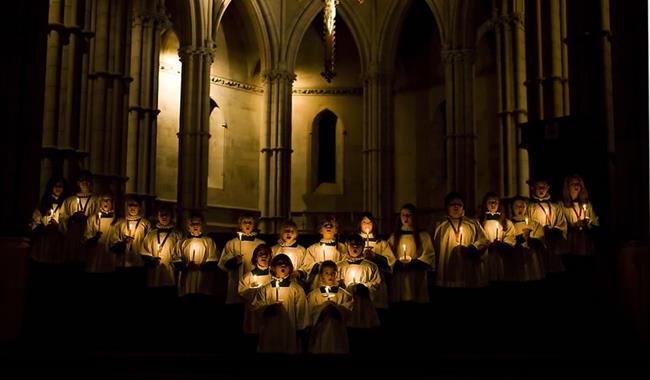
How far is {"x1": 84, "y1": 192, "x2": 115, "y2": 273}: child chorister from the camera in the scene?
12289 millimetres

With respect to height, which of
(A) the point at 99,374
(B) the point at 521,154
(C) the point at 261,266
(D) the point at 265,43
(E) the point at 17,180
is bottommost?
(A) the point at 99,374

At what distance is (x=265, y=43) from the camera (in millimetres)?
25656

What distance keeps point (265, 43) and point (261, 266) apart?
1628cm

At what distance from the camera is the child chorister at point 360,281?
1009 centimetres

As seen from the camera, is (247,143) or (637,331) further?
(247,143)

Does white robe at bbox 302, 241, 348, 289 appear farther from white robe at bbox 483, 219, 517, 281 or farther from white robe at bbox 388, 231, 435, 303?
white robe at bbox 483, 219, 517, 281

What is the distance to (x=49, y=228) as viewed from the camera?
12352 mm

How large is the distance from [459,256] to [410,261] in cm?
70

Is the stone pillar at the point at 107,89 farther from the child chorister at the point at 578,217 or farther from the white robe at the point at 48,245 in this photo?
the child chorister at the point at 578,217

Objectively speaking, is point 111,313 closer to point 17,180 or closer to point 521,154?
point 17,180

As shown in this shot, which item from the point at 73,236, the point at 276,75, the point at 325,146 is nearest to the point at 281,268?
the point at 73,236

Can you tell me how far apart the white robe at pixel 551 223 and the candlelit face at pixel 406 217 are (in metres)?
1.77

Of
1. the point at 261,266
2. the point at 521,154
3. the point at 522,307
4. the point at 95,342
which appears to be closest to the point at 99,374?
the point at 95,342

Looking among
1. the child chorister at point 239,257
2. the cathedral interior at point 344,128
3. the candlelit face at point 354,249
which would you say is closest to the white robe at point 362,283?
the candlelit face at point 354,249
